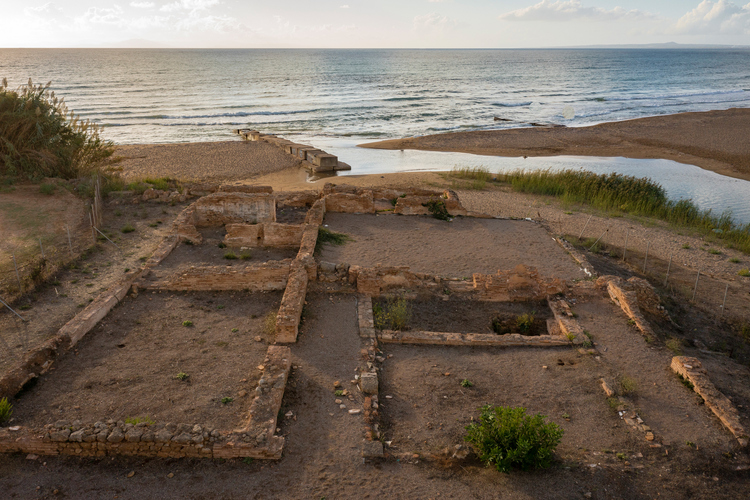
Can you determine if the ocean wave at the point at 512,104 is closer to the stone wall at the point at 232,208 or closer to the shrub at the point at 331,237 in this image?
the stone wall at the point at 232,208

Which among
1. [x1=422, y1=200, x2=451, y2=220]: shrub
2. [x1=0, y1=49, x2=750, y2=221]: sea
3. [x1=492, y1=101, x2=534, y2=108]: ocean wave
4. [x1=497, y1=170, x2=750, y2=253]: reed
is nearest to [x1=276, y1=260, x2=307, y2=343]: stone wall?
[x1=422, y1=200, x2=451, y2=220]: shrub

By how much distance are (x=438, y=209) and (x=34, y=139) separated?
15.1 metres

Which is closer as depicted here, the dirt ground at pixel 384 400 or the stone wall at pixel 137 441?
the dirt ground at pixel 384 400

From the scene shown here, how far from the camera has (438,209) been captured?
53.8 feet

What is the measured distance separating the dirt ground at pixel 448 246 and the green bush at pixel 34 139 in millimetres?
11078

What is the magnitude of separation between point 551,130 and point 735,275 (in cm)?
2874

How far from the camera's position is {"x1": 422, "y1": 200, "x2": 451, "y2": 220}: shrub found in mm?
16344

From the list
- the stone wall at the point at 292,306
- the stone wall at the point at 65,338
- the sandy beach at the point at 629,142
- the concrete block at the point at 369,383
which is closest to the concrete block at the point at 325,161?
the sandy beach at the point at 629,142

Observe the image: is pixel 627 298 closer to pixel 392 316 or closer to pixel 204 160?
pixel 392 316

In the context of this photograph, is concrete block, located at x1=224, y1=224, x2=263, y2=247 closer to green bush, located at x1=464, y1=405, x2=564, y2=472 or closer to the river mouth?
green bush, located at x1=464, y1=405, x2=564, y2=472

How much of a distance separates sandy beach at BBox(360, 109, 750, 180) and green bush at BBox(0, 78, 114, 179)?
2008 cm

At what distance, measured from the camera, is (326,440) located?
692 cm

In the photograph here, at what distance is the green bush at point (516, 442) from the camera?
20.8 ft

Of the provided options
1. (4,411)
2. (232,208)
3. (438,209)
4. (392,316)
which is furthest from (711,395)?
(232,208)
